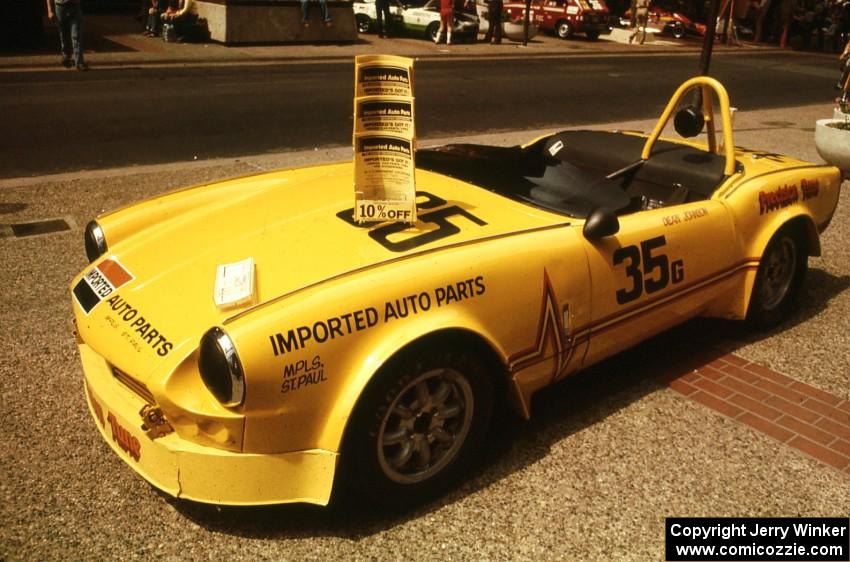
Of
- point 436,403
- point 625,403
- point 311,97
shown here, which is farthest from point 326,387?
point 311,97

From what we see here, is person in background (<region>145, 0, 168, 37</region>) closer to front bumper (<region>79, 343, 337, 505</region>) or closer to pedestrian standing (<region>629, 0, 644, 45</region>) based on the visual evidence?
pedestrian standing (<region>629, 0, 644, 45</region>)

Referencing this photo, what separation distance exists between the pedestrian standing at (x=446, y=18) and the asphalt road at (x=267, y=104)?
10.5 feet

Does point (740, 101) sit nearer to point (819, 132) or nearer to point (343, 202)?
point (819, 132)

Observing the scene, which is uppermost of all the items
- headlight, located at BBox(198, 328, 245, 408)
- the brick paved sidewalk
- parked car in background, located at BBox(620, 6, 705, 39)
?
parked car in background, located at BBox(620, 6, 705, 39)

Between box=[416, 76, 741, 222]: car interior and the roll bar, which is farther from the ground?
the roll bar

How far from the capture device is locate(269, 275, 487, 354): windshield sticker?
253 centimetres

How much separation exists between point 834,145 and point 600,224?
21.3 ft

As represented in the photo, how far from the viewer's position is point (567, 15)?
27.5 meters

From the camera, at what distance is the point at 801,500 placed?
3123 mm

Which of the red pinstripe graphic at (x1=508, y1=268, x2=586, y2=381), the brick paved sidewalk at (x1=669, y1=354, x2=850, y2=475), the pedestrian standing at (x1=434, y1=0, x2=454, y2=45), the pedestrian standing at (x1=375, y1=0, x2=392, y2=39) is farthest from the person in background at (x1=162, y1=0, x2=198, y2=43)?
the red pinstripe graphic at (x1=508, y1=268, x2=586, y2=381)

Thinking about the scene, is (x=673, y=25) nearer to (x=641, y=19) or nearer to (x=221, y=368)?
(x=641, y=19)

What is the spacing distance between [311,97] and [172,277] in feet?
32.6

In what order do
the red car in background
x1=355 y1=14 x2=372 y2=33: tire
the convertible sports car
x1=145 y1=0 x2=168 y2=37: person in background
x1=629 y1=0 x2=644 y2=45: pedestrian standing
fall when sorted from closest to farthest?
the convertible sports car, x1=145 y1=0 x2=168 y2=37: person in background, x1=355 y1=14 x2=372 y2=33: tire, the red car in background, x1=629 y1=0 x2=644 y2=45: pedestrian standing

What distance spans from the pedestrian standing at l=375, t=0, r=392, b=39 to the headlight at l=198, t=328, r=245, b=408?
21904mm
